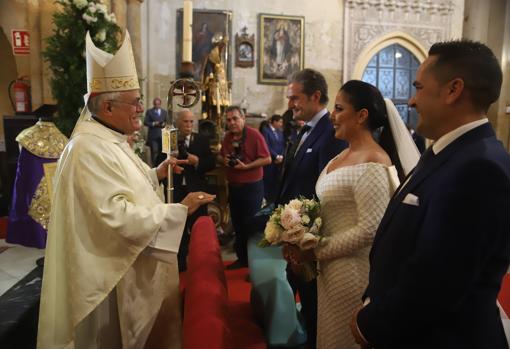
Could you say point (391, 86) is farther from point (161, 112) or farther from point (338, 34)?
point (161, 112)

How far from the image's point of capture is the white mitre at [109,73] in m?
2.14

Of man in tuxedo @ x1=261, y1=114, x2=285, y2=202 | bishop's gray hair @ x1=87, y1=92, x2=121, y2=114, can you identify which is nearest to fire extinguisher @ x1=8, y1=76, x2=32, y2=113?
man in tuxedo @ x1=261, y1=114, x2=285, y2=202

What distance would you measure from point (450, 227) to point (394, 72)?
11.3m

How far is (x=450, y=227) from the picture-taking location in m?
1.04

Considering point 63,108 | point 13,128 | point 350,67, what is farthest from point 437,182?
point 350,67

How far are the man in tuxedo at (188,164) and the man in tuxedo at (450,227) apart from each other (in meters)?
3.16

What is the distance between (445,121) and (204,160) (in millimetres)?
3442

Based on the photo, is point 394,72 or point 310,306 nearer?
point 310,306

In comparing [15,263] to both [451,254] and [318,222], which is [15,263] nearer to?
[318,222]

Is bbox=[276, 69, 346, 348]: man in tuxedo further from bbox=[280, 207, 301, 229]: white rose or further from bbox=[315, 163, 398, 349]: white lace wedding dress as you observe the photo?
bbox=[280, 207, 301, 229]: white rose

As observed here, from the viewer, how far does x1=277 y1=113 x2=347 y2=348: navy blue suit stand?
2.40m

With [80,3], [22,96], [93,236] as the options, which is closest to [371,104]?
[93,236]

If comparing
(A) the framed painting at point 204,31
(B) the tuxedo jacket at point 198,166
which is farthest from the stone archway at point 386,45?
(B) the tuxedo jacket at point 198,166

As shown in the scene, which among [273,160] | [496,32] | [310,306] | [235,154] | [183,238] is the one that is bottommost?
[183,238]
